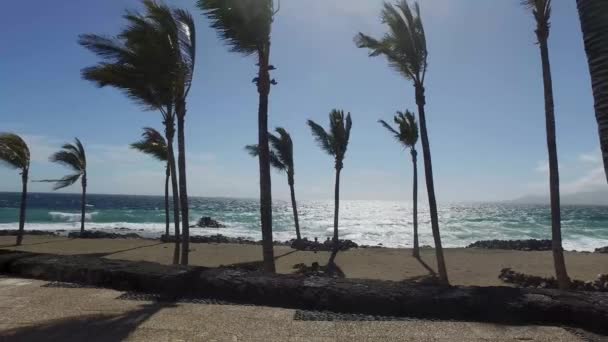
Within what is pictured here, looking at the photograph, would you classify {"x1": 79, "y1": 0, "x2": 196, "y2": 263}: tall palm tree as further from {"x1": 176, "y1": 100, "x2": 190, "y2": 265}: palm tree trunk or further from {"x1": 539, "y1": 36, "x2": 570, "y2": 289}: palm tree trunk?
{"x1": 539, "y1": 36, "x2": 570, "y2": 289}: palm tree trunk

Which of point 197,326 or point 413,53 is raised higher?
point 413,53

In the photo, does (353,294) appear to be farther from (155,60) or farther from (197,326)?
(155,60)

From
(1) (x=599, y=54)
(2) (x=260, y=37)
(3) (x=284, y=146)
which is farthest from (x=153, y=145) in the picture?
(1) (x=599, y=54)

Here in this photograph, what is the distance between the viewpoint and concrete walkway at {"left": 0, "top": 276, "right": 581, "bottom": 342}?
4121 mm

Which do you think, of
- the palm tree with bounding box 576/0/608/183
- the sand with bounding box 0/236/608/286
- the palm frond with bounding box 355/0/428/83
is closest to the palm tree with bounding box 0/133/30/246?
the sand with bounding box 0/236/608/286

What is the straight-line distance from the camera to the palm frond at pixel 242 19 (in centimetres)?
936

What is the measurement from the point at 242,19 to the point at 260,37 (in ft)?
1.74

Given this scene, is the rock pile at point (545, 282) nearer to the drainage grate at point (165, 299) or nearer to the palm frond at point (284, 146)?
the drainage grate at point (165, 299)

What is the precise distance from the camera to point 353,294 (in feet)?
16.9

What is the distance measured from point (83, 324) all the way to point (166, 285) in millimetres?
1460

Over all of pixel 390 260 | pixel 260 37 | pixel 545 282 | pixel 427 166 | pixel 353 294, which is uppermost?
pixel 260 37

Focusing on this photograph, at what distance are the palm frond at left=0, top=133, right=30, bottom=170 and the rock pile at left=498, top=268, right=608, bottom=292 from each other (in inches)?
856

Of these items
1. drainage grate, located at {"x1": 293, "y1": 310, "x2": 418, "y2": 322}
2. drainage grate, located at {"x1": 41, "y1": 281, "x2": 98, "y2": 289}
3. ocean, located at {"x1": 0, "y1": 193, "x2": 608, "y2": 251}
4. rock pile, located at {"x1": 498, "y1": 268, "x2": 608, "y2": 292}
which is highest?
drainage grate, located at {"x1": 41, "y1": 281, "x2": 98, "y2": 289}

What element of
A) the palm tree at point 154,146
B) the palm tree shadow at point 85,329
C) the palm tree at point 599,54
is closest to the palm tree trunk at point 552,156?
the palm tree at point 599,54
